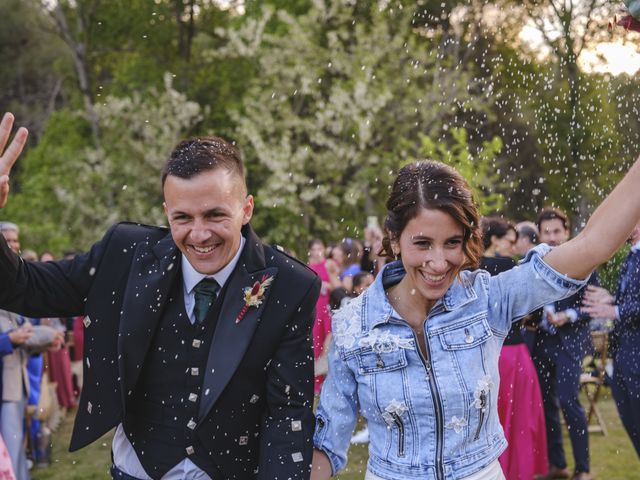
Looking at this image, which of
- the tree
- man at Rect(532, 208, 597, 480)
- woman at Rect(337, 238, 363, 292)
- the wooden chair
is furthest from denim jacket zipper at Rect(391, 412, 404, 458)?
the tree

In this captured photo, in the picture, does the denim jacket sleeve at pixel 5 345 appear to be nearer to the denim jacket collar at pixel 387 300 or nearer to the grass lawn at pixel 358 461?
the grass lawn at pixel 358 461

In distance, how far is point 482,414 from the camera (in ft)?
9.34

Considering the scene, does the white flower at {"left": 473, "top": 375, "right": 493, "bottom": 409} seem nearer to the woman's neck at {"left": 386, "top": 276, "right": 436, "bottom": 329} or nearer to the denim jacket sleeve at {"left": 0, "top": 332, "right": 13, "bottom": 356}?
the woman's neck at {"left": 386, "top": 276, "right": 436, "bottom": 329}

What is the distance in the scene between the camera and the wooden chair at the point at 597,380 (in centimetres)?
892

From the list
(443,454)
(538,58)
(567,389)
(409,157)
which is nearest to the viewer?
(443,454)

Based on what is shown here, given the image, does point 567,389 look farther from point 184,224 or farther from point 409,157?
point 409,157

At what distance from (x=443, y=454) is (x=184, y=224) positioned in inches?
44.9

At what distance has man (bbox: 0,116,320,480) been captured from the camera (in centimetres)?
287

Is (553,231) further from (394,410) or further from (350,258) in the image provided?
(350,258)

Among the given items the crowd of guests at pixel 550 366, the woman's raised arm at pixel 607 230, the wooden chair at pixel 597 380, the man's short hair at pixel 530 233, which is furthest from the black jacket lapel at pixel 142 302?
the wooden chair at pixel 597 380

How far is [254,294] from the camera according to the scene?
2.97m

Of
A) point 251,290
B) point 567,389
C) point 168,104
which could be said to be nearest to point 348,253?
point 567,389

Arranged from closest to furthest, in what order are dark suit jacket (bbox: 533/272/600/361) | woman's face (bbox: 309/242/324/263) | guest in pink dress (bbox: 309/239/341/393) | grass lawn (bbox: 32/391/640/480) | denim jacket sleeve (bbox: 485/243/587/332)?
denim jacket sleeve (bbox: 485/243/587/332) < dark suit jacket (bbox: 533/272/600/361) < grass lawn (bbox: 32/391/640/480) < guest in pink dress (bbox: 309/239/341/393) < woman's face (bbox: 309/242/324/263)

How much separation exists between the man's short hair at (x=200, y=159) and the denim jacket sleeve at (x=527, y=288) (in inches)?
38.9
